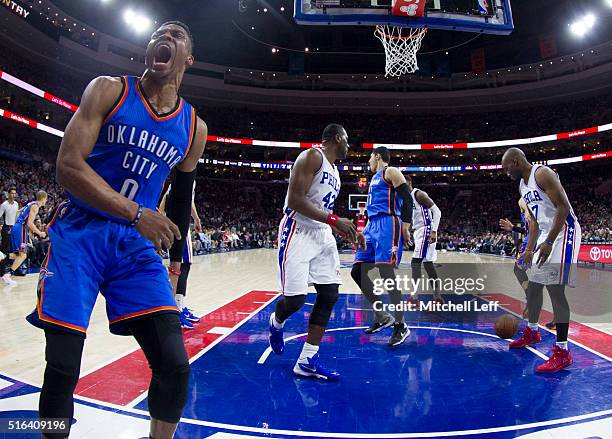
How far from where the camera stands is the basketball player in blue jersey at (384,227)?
15.6 ft

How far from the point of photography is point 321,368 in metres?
3.36

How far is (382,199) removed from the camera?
16.0 ft

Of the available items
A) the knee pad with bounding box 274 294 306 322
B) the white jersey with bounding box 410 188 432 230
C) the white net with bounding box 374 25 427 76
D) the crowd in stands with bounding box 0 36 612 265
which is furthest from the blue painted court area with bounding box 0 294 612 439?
the crowd in stands with bounding box 0 36 612 265

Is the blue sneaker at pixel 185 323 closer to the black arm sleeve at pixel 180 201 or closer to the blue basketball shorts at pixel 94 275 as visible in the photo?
the black arm sleeve at pixel 180 201

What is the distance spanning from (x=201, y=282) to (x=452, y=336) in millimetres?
5939

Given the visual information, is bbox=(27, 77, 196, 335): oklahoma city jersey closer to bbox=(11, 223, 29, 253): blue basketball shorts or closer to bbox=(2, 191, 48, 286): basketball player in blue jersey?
bbox=(2, 191, 48, 286): basketball player in blue jersey

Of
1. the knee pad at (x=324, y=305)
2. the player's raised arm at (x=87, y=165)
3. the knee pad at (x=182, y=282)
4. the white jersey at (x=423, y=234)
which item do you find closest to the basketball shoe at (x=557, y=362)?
the knee pad at (x=324, y=305)

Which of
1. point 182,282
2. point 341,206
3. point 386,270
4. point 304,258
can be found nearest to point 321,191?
point 304,258

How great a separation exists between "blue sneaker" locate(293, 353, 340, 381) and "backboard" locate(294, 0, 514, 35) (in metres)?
5.38

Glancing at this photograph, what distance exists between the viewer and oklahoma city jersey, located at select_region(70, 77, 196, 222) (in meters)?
1.76

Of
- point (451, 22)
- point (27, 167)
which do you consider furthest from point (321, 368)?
point (27, 167)

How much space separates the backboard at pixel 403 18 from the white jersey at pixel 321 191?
4.07 m

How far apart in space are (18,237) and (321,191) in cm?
757

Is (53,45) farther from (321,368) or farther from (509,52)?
(509,52)
